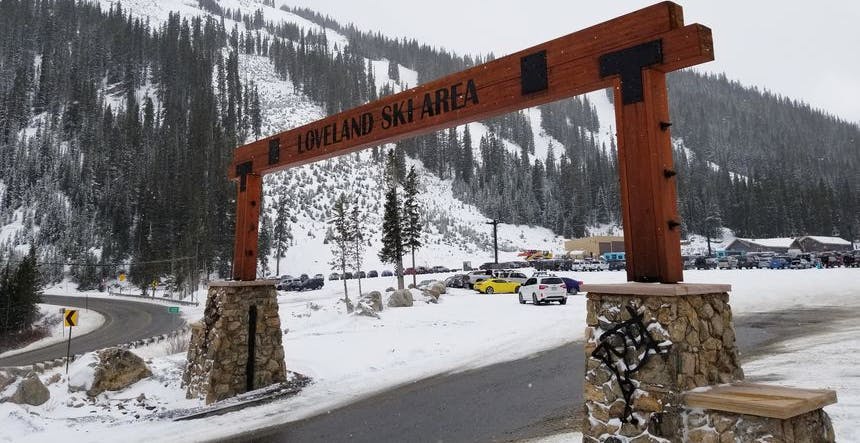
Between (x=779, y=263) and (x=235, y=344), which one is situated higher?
(x=235, y=344)

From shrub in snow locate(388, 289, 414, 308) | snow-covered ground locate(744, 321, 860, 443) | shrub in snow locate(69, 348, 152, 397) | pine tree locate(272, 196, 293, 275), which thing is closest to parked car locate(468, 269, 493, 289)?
shrub in snow locate(388, 289, 414, 308)

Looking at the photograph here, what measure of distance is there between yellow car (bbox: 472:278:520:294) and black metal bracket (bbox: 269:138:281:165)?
25.4m

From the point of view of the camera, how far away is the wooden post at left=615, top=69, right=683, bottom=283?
164 inches

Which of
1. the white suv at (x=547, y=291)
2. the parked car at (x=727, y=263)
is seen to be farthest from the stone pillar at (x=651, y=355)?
the parked car at (x=727, y=263)

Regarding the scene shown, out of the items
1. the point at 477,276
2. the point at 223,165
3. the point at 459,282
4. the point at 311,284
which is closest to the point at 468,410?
the point at 477,276

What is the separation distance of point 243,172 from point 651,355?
8567mm

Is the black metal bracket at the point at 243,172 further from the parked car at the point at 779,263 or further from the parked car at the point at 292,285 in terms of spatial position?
the parked car at the point at 779,263

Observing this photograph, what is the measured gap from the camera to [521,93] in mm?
5465

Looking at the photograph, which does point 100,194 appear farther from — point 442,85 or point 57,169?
point 442,85

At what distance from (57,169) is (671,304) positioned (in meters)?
125

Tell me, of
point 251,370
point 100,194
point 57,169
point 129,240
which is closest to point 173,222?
point 129,240

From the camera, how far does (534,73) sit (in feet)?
17.6

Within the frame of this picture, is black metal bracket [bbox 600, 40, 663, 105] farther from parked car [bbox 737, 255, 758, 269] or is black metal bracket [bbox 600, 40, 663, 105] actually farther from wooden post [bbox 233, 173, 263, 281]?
parked car [bbox 737, 255, 758, 269]

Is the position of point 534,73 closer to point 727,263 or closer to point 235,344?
point 235,344
